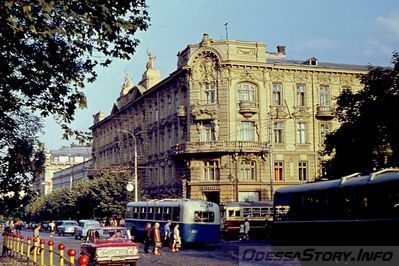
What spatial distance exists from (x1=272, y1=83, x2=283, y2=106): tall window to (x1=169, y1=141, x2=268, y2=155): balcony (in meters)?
4.64

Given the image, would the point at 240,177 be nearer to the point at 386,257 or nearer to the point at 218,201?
the point at 218,201

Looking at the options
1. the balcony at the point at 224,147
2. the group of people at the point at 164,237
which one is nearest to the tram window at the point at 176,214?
the group of people at the point at 164,237

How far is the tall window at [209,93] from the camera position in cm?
5639

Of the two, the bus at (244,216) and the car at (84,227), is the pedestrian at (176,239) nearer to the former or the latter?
the bus at (244,216)

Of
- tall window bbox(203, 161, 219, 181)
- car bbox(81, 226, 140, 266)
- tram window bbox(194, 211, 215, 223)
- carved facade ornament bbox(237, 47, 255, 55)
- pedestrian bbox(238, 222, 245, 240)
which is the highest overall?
carved facade ornament bbox(237, 47, 255, 55)

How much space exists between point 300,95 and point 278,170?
27.0 feet

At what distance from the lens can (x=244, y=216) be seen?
45.2 meters

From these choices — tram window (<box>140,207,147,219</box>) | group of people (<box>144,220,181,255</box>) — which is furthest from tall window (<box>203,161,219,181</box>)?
group of people (<box>144,220,181,255</box>)

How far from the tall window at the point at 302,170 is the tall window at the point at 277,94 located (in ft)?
21.3

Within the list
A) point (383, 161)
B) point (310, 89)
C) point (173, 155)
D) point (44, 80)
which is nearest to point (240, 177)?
point (173, 155)

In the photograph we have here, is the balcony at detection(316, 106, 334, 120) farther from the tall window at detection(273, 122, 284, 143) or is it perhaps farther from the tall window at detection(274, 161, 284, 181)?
the tall window at detection(274, 161, 284, 181)

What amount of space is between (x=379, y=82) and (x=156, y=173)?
117ft

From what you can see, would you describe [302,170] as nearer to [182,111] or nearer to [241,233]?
[182,111]

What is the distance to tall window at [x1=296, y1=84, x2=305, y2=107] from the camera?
5869cm
